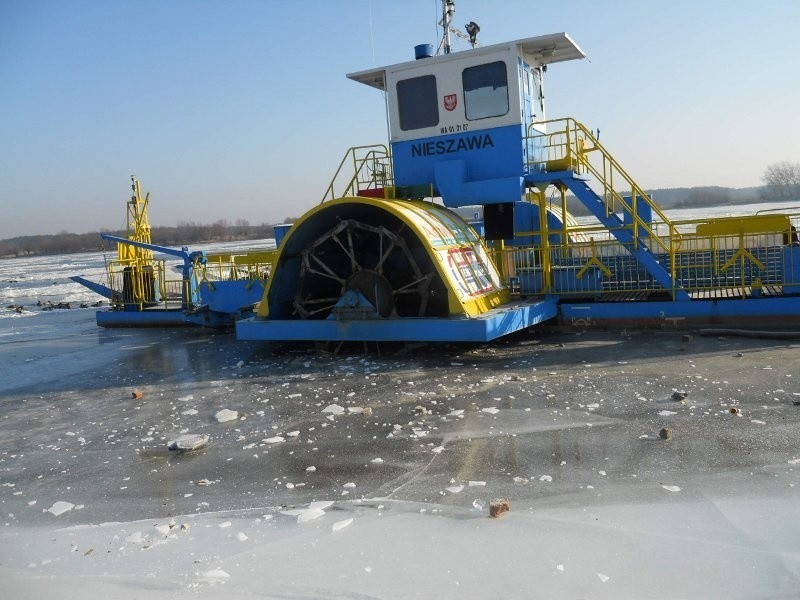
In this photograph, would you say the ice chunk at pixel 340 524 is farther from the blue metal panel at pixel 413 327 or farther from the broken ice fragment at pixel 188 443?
the blue metal panel at pixel 413 327

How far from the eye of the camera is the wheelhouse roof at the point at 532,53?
443 inches

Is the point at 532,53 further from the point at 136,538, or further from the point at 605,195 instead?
the point at 136,538

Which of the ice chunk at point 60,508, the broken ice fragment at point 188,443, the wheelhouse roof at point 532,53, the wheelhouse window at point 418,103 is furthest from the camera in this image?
the wheelhouse window at point 418,103

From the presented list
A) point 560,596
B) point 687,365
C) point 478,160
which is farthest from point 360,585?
point 478,160

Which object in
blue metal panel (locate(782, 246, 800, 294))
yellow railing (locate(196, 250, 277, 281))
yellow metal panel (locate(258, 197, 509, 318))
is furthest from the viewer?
yellow railing (locate(196, 250, 277, 281))

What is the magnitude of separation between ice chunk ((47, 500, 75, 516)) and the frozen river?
59mm

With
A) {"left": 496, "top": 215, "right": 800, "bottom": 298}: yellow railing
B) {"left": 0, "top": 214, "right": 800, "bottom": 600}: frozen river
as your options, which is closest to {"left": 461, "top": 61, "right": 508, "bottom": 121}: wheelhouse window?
{"left": 496, "top": 215, "right": 800, "bottom": 298}: yellow railing

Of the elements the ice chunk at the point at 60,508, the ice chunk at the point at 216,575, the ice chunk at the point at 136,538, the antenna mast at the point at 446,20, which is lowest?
the ice chunk at the point at 216,575

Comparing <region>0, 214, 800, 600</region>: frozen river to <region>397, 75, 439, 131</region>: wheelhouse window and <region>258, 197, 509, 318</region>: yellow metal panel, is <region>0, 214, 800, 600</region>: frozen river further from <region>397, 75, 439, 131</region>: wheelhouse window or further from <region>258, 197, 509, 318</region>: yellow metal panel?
<region>397, 75, 439, 131</region>: wheelhouse window

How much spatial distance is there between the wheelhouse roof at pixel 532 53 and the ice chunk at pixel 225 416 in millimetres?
7108

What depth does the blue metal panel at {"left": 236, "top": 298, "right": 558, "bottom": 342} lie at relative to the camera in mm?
9656

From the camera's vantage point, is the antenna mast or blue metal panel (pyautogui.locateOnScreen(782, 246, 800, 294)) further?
the antenna mast

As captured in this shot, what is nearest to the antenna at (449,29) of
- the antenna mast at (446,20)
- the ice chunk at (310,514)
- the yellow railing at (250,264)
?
the antenna mast at (446,20)

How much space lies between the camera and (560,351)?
1005 cm
